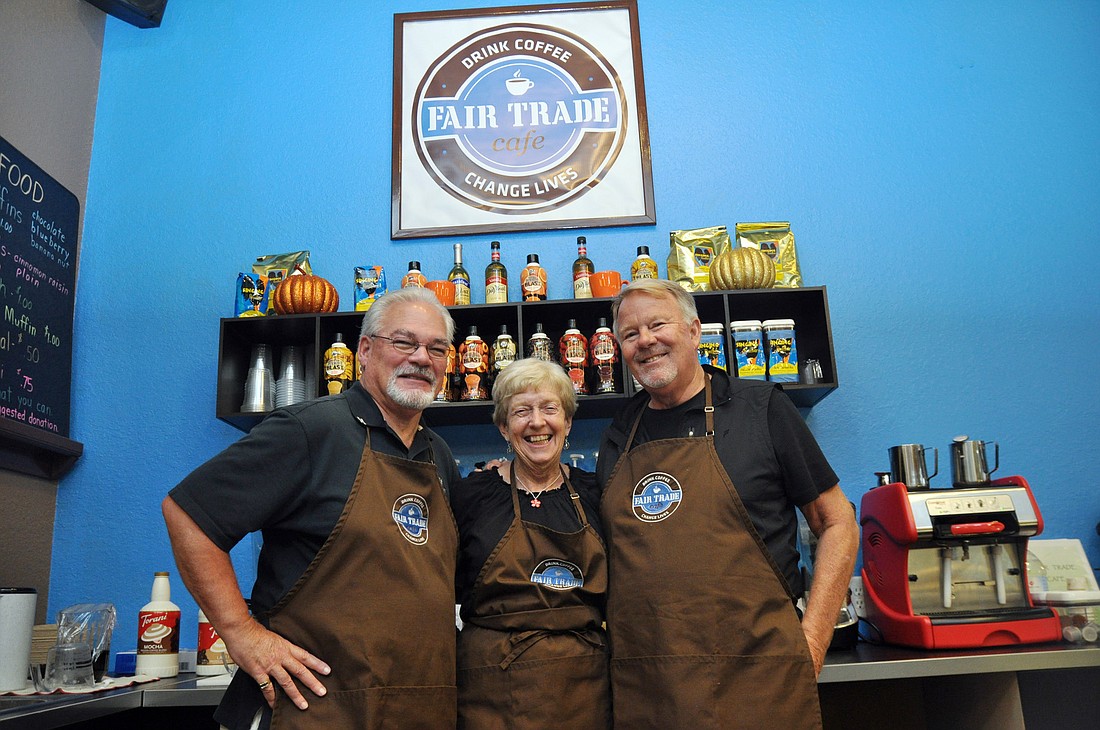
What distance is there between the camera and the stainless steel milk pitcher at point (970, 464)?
2.57m

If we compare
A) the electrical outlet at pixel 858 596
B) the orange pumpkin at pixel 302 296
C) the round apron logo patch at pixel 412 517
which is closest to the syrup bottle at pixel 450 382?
the orange pumpkin at pixel 302 296

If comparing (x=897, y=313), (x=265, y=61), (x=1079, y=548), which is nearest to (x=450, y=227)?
(x=265, y=61)

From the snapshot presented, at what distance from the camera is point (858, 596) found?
108 inches

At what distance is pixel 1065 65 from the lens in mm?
3539

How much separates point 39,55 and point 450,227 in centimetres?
169

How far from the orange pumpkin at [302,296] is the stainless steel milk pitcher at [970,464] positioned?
2.16 metres

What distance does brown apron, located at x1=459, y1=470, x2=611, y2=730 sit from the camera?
1.72 meters

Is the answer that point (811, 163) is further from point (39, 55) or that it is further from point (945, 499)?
point (39, 55)

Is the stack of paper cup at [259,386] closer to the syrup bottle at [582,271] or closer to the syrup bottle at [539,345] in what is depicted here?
the syrup bottle at [539,345]

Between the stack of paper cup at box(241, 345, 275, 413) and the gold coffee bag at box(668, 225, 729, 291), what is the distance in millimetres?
1541

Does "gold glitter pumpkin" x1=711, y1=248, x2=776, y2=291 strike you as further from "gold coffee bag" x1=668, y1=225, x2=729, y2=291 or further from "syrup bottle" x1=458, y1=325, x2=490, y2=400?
"syrup bottle" x1=458, y1=325, x2=490, y2=400

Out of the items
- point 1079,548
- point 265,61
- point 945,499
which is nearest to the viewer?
point 945,499

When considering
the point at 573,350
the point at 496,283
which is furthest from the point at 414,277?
the point at 573,350

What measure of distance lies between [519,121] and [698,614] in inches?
94.9
